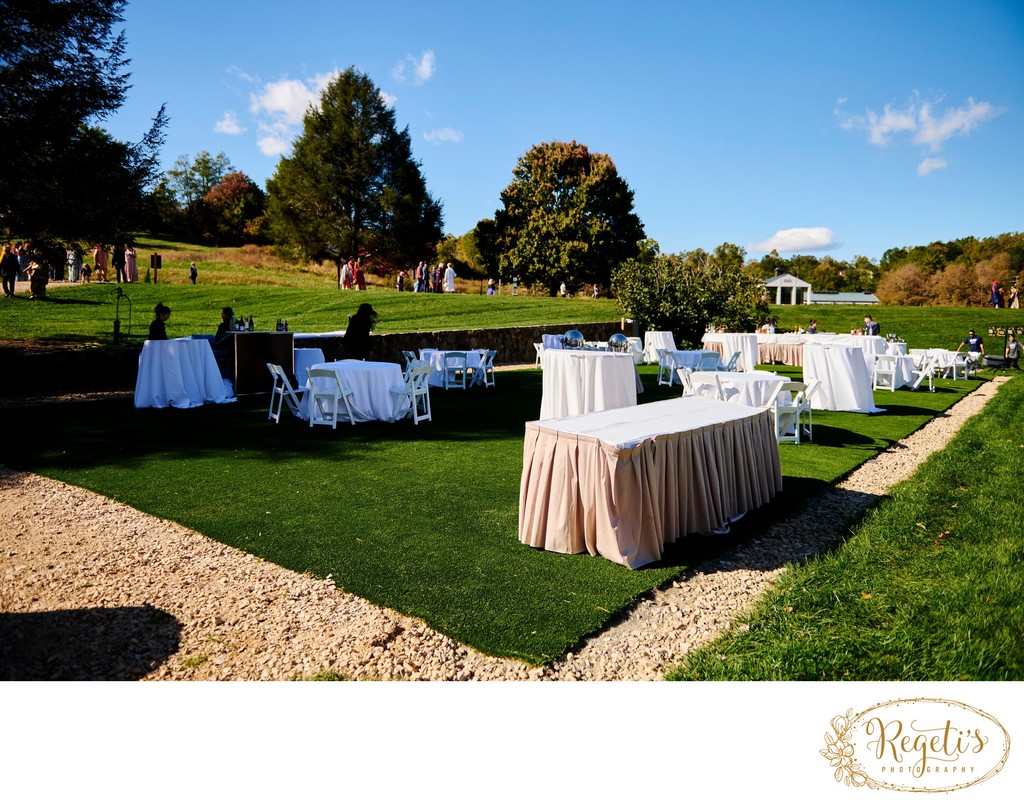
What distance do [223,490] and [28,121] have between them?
5528 mm

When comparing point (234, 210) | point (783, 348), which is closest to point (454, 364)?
point (783, 348)

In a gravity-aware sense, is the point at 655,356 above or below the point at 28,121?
below

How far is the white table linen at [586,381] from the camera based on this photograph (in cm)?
828

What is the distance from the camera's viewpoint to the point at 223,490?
17.5ft

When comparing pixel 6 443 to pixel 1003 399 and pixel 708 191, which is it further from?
pixel 1003 399

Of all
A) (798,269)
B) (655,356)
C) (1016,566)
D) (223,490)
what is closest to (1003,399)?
(655,356)

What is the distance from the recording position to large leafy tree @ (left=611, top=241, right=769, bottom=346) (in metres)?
20.4

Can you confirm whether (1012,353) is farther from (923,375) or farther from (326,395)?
(326,395)

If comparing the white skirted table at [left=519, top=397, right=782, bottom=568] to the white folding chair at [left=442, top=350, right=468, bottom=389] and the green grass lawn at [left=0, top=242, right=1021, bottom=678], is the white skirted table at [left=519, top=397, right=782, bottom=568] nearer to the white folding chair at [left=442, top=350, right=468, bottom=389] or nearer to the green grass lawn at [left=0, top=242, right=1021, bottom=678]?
the green grass lawn at [left=0, top=242, right=1021, bottom=678]

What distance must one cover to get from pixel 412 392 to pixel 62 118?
205 inches

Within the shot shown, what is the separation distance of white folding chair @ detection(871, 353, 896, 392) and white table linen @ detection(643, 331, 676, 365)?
5.35 m

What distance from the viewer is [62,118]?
26.0ft

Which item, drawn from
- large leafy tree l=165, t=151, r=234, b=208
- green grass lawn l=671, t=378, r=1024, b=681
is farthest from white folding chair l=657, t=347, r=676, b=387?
large leafy tree l=165, t=151, r=234, b=208
